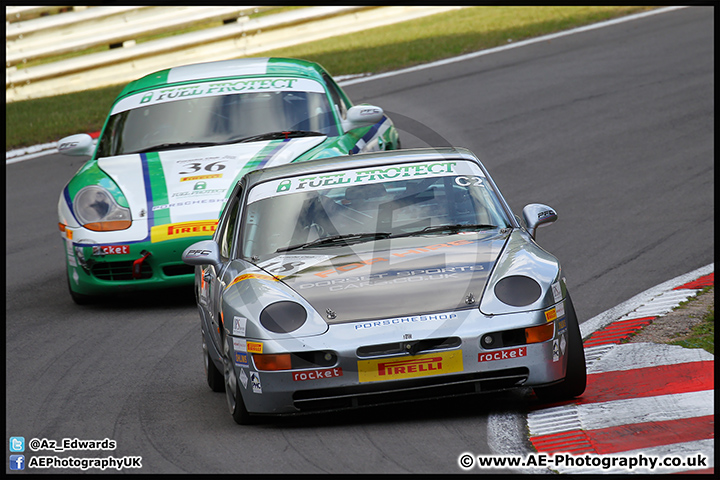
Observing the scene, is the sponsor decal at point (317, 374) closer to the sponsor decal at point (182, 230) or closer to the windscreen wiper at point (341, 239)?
the windscreen wiper at point (341, 239)

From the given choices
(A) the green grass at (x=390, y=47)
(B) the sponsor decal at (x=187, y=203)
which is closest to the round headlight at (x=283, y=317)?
(B) the sponsor decal at (x=187, y=203)

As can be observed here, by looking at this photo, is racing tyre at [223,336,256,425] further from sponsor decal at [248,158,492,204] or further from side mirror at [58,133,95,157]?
side mirror at [58,133,95,157]

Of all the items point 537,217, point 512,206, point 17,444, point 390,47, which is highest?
point 537,217

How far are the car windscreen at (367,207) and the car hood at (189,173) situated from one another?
201 cm

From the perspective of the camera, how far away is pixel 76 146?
8.97 metres

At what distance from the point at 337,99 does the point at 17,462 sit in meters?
5.33

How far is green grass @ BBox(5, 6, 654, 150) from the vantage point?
14859 mm

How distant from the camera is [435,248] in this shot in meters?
5.05

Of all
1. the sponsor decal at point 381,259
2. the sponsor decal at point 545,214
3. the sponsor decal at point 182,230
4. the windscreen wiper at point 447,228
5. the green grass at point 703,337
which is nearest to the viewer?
the sponsor decal at point 381,259

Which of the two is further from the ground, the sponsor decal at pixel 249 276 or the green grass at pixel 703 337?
the sponsor decal at pixel 249 276

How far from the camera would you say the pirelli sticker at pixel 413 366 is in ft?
14.7

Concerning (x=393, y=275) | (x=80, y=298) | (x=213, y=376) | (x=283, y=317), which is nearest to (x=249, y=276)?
(x=283, y=317)

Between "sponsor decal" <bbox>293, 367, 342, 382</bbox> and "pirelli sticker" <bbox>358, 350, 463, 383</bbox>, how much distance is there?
3.9 inches

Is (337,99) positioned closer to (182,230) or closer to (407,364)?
(182,230)
